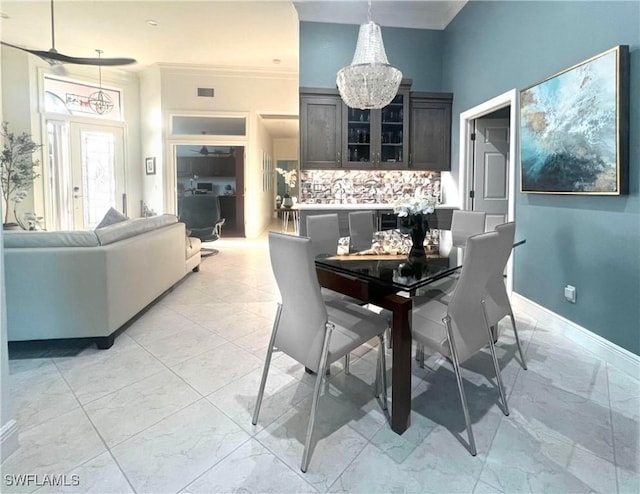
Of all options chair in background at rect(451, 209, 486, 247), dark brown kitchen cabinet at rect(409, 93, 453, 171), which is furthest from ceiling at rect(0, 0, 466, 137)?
chair in background at rect(451, 209, 486, 247)

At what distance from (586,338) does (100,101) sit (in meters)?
8.12

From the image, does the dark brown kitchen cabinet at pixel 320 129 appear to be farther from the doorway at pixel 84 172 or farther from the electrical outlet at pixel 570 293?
the doorway at pixel 84 172

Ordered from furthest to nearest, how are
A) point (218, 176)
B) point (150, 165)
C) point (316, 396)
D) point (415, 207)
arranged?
point (218, 176) < point (150, 165) < point (415, 207) < point (316, 396)

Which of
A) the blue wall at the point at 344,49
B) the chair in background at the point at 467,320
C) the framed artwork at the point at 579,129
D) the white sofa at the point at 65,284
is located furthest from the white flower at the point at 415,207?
the blue wall at the point at 344,49

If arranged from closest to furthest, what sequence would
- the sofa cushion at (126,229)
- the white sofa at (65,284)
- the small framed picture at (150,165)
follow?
the white sofa at (65,284), the sofa cushion at (126,229), the small framed picture at (150,165)

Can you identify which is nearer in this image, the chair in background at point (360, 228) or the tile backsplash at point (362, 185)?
the chair in background at point (360, 228)

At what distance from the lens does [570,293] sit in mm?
2859

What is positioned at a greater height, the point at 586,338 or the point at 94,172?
the point at 94,172

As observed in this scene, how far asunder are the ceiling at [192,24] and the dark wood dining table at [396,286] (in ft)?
13.9

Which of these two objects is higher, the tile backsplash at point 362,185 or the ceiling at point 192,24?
the ceiling at point 192,24

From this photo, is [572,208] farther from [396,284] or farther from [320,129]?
[320,129]

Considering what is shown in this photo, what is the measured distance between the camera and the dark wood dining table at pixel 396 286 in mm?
1698

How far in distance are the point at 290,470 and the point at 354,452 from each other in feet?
0.96

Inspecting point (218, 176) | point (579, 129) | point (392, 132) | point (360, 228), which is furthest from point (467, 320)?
point (218, 176)
